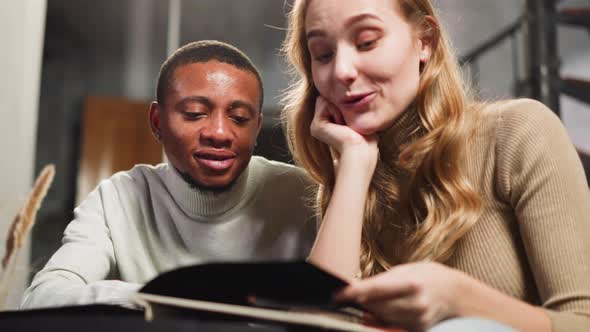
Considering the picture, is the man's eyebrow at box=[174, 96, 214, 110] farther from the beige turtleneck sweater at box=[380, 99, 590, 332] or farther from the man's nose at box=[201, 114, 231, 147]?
the beige turtleneck sweater at box=[380, 99, 590, 332]

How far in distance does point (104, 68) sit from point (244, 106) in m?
1.49

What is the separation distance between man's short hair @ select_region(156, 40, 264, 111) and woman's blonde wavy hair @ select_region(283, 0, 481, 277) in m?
0.11

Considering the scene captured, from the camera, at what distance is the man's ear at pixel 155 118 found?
96 cm

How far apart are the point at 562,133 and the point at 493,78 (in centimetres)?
208

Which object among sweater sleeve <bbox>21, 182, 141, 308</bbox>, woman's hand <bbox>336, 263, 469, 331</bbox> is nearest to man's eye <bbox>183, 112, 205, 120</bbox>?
sweater sleeve <bbox>21, 182, 141, 308</bbox>

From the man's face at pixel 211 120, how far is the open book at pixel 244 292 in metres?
0.41

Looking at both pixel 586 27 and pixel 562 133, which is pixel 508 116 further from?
pixel 586 27

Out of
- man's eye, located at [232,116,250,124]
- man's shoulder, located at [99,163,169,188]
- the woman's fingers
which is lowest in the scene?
man's shoulder, located at [99,163,169,188]

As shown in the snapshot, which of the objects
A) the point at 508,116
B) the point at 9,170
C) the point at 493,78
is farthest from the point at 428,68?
the point at 493,78

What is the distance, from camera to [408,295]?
1.65 feet

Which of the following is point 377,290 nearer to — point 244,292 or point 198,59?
point 244,292

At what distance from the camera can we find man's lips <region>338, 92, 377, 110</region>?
852 mm

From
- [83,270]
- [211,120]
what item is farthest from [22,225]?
[211,120]

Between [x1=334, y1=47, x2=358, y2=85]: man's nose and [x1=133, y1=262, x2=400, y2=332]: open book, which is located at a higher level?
[x1=334, y1=47, x2=358, y2=85]: man's nose
